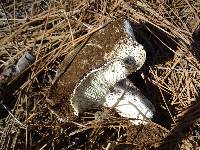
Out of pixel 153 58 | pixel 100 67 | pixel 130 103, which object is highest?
pixel 100 67

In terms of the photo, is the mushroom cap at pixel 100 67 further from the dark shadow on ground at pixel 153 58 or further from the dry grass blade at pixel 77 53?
the dark shadow on ground at pixel 153 58

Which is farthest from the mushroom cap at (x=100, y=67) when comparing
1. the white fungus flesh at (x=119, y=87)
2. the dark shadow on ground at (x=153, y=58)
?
the dark shadow on ground at (x=153, y=58)

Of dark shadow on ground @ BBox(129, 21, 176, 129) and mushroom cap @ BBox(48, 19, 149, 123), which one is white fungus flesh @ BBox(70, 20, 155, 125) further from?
dark shadow on ground @ BBox(129, 21, 176, 129)

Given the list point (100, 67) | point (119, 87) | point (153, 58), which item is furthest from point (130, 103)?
point (153, 58)

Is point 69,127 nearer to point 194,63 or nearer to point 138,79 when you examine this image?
point 138,79

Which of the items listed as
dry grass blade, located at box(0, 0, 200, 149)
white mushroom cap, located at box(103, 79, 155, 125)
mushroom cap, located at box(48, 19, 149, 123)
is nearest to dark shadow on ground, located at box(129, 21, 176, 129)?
dry grass blade, located at box(0, 0, 200, 149)

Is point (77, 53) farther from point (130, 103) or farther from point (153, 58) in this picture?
point (153, 58)

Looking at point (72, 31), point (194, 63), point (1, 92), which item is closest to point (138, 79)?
point (194, 63)

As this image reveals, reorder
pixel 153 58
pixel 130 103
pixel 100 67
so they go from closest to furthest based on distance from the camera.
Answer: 1. pixel 100 67
2. pixel 130 103
3. pixel 153 58

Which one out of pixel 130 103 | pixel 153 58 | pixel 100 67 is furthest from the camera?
pixel 153 58

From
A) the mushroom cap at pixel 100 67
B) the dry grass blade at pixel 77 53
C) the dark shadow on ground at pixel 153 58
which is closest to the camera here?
the mushroom cap at pixel 100 67

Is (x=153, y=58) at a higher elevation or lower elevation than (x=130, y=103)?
higher

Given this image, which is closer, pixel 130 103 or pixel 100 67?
pixel 100 67
